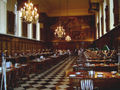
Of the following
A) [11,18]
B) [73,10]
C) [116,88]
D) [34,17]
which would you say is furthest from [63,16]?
[116,88]

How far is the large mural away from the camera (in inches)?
1053

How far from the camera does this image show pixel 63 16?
27703mm

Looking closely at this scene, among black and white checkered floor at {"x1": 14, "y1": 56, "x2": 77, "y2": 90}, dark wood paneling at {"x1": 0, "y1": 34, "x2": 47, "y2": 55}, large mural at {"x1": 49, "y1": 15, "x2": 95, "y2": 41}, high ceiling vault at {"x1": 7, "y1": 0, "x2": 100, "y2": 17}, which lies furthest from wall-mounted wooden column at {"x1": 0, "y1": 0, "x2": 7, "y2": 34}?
large mural at {"x1": 49, "y1": 15, "x2": 95, "y2": 41}

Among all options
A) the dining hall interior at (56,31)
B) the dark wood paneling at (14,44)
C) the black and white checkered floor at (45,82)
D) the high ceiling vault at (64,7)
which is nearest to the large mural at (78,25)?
the dining hall interior at (56,31)

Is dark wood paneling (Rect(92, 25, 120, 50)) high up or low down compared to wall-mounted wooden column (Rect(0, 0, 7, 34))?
down

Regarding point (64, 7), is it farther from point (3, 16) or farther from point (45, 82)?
point (45, 82)

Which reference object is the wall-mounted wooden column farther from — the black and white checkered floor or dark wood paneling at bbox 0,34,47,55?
the black and white checkered floor

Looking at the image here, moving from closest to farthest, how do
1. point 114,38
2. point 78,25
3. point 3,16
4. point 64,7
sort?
point 114,38 < point 3,16 < point 64,7 < point 78,25

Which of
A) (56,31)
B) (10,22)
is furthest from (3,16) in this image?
(56,31)

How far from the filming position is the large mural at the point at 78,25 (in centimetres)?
2675

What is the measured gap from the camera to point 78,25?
27156mm

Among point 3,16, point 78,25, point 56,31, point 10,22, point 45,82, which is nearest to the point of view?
point 45,82

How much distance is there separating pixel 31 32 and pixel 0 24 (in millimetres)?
8019

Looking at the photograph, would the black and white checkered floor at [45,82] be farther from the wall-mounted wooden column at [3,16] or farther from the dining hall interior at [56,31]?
the wall-mounted wooden column at [3,16]
